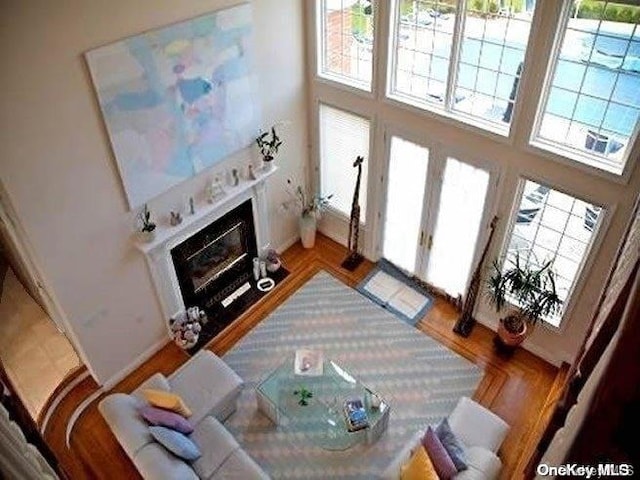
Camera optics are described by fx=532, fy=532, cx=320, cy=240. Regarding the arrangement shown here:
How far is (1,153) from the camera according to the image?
4.13 meters

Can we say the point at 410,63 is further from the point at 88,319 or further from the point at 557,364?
the point at 88,319

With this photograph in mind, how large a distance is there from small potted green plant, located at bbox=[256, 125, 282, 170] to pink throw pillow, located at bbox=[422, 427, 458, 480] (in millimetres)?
3594

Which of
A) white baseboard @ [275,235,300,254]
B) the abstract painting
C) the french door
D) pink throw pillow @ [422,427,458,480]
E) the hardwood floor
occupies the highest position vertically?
the abstract painting

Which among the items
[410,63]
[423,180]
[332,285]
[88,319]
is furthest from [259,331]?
[410,63]

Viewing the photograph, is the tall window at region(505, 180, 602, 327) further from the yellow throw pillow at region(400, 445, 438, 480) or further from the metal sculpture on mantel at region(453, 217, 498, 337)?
the yellow throw pillow at region(400, 445, 438, 480)

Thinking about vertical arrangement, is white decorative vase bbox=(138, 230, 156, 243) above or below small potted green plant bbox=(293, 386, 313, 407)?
above

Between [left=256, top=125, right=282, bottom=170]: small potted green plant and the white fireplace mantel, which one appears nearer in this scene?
the white fireplace mantel

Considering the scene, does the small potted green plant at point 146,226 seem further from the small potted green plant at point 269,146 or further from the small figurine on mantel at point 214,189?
the small potted green plant at point 269,146

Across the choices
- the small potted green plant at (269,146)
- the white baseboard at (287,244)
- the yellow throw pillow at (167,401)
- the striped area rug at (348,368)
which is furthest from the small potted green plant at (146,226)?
the white baseboard at (287,244)

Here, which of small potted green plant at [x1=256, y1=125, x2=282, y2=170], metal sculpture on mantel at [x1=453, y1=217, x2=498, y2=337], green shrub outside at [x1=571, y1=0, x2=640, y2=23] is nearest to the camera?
green shrub outside at [x1=571, y1=0, x2=640, y2=23]

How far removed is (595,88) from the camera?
4633mm

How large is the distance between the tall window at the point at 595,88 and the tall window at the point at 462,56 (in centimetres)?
37

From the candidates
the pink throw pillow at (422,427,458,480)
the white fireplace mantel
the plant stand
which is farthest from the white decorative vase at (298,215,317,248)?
the pink throw pillow at (422,427,458,480)

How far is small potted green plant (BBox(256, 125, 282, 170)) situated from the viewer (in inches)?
253
